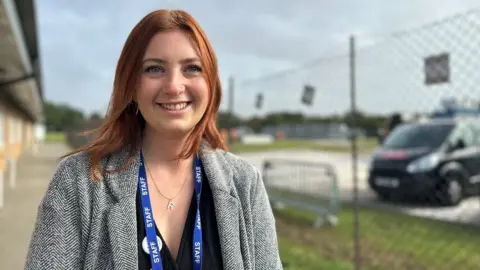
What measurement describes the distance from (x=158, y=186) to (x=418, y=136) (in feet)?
22.8

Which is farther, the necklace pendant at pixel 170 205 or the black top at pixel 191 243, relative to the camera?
the necklace pendant at pixel 170 205

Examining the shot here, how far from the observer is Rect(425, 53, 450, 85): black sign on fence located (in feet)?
10.7

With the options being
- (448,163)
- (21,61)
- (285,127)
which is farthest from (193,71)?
(21,61)

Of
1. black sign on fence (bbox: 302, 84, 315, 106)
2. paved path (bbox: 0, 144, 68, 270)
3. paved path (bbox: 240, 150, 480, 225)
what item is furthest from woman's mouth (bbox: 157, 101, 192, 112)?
black sign on fence (bbox: 302, 84, 315, 106)

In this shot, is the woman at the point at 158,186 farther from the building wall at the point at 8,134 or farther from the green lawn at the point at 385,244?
the building wall at the point at 8,134

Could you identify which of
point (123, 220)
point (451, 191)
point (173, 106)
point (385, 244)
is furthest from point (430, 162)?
point (123, 220)

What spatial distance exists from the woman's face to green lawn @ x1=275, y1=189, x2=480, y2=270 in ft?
10.0

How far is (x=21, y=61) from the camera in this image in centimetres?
791

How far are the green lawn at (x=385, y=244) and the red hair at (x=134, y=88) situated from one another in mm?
2953

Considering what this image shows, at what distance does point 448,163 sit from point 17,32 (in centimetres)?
620

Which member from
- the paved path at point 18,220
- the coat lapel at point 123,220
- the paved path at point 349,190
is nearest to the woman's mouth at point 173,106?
the coat lapel at point 123,220

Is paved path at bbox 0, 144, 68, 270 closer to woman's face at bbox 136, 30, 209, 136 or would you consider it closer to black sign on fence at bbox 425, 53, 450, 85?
woman's face at bbox 136, 30, 209, 136

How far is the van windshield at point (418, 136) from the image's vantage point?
6.91 metres

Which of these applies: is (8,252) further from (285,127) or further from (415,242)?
(415,242)
